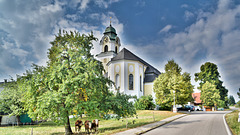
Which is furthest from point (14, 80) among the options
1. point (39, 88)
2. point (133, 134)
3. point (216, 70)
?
point (216, 70)

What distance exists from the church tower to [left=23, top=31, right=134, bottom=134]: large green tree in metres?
33.9

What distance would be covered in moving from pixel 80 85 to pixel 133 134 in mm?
4289

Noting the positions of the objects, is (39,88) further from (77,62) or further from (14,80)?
(14,80)

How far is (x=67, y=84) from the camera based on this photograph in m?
10.8

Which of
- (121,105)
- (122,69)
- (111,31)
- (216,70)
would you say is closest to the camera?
(121,105)

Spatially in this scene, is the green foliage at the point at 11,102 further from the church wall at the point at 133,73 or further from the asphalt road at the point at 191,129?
the church wall at the point at 133,73

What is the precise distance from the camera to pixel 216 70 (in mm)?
52625

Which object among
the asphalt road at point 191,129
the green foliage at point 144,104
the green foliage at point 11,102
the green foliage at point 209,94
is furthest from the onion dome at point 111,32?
the asphalt road at point 191,129

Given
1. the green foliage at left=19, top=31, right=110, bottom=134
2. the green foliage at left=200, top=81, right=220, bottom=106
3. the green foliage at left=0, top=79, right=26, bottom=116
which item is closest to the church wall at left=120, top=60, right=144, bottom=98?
the green foliage at left=200, top=81, right=220, bottom=106

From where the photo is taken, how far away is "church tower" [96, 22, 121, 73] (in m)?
47.2

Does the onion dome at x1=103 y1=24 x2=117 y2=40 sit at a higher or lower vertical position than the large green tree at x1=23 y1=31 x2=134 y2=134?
higher

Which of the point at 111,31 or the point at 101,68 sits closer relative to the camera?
the point at 101,68

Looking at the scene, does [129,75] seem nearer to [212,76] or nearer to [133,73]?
[133,73]

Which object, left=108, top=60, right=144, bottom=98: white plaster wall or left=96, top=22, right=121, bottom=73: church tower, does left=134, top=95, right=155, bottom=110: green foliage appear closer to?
left=108, top=60, right=144, bottom=98: white plaster wall
